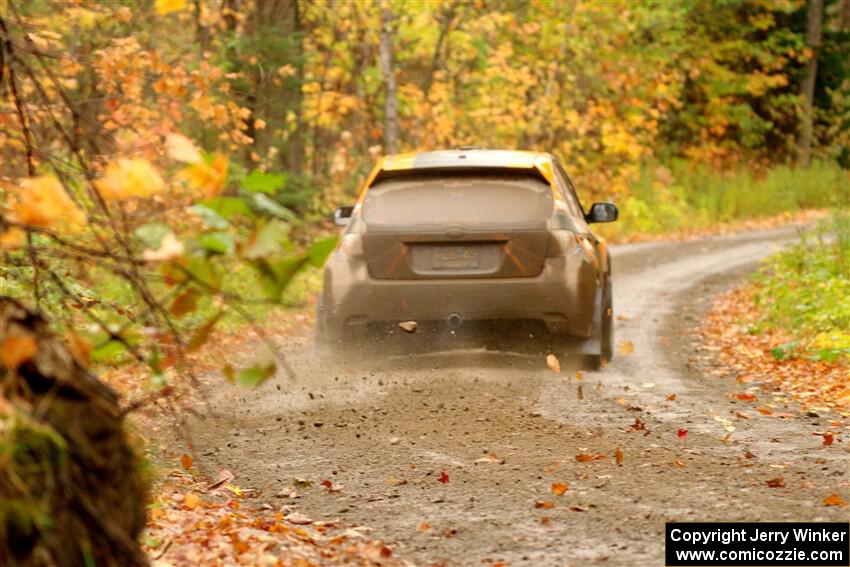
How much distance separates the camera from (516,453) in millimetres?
7688

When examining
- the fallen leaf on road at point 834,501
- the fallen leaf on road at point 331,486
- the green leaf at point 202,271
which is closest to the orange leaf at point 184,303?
the green leaf at point 202,271

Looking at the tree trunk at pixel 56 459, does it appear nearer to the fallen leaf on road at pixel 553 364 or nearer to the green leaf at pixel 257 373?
the green leaf at pixel 257 373

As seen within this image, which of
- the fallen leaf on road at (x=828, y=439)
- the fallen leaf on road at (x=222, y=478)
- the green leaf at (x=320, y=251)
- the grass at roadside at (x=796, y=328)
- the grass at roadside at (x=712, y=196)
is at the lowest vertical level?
the grass at roadside at (x=712, y=196)

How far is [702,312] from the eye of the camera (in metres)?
16.7

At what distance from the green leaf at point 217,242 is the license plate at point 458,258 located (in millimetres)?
6558

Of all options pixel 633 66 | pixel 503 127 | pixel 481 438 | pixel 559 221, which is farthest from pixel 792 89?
pixel 481 438

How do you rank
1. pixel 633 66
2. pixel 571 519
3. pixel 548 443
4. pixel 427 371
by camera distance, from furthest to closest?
1. pixel 633 66
2. pixel 427 371
3. pixel 548 443
4. pixel 571 519

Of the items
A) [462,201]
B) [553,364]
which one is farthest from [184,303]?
[553,364]

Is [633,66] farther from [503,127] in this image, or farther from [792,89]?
[792,89]

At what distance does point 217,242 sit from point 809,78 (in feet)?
127

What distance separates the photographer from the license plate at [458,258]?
10477 millimetres

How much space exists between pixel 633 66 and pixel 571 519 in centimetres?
2788

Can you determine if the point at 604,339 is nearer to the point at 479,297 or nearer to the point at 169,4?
the point at 479,297

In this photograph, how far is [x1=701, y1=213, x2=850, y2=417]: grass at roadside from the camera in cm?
1062
